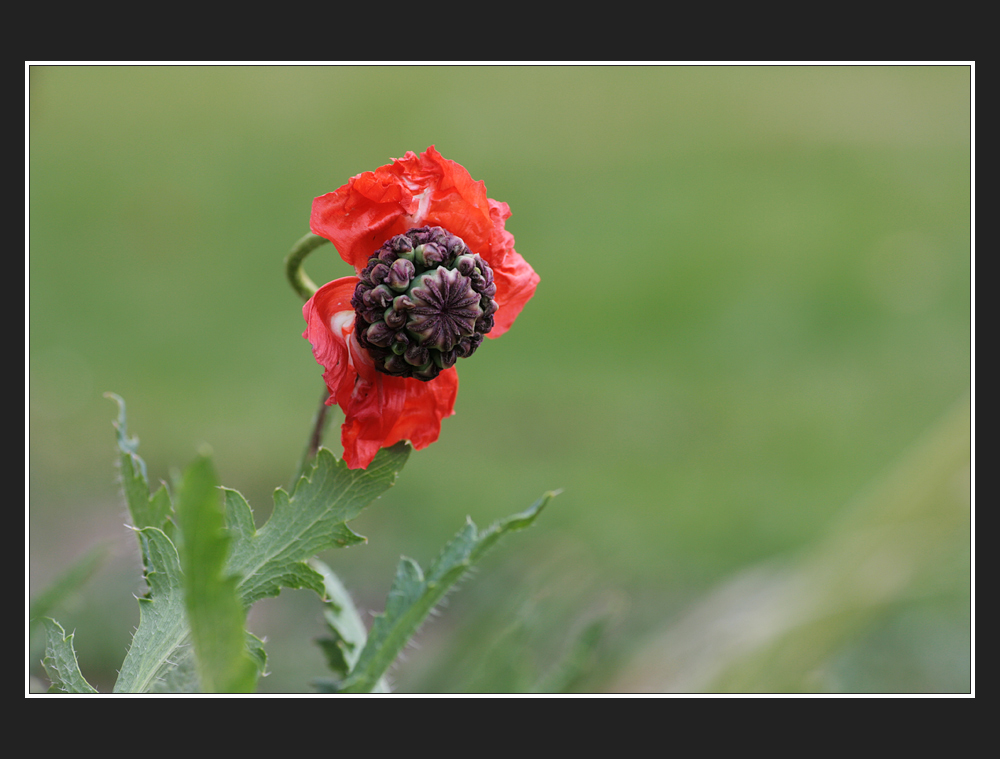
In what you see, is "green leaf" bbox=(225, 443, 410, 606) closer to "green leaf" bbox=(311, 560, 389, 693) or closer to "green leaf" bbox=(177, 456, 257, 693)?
"green leaf" bbox=(311, 560, 389, 693)

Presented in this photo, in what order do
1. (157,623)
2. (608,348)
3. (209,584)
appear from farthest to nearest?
(608,348), (157,623), (209,584)

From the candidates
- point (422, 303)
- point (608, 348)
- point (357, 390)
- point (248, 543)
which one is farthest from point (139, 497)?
point (608, 348)

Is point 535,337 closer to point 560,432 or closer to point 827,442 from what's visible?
point 560,432

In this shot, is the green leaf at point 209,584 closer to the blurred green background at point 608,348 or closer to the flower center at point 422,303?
the flower center at point 422,303

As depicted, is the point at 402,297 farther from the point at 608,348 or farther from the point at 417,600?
the point at 608,348

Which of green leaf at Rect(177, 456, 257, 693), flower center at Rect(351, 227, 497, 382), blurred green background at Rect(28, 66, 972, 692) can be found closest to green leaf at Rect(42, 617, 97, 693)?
green leaf at Rect(177, 456, 257, 693)

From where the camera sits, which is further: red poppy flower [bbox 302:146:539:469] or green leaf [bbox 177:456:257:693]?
red poppy flower [bbox 302:146:539:469]
